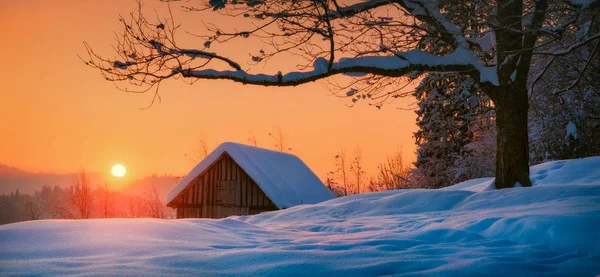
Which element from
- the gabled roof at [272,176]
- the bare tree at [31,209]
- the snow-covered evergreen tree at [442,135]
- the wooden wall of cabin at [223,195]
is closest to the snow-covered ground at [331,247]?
the gabled roof at [272,176]

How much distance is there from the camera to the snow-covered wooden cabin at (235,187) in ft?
58.3

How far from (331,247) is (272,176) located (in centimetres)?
1494

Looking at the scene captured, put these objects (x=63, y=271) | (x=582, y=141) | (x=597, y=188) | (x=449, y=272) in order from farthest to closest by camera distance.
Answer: (x=582, y=141) < (x=597, y=188) < (x=449, y=272) < (x=63, y=271)

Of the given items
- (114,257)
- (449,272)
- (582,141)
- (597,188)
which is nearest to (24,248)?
(114,257)

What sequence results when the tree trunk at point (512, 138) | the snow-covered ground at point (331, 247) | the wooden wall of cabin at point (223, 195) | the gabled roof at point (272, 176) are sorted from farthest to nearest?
the wooden wall of cabin at point (223, 195)
the gabled roof at point (272, 176)
the tree trunk at point (512, 138)
the snow-covered ground at point (331, 247)

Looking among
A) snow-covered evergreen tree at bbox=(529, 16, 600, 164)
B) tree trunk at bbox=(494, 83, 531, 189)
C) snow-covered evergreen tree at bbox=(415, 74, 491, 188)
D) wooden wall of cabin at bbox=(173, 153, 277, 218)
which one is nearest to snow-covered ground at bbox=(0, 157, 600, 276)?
tree trunk at bbox=(494, 83, 531, 189)

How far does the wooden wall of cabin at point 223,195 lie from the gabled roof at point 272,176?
42 centimetres

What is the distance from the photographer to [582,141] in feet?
54.1

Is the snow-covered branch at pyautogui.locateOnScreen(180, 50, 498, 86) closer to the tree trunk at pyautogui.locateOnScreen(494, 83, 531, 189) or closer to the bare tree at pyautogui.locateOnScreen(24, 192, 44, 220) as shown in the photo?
the tree trunk at pyautogui.locateOnScreen(494, 83, 531, 189)

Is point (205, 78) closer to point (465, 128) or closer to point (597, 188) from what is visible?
point (597, 188)

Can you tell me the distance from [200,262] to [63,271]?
793mm

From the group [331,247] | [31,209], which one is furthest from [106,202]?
[331,247]

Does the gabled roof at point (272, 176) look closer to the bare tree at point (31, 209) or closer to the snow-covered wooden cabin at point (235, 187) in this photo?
the snow-covered wooden cabin at point (235, 187)

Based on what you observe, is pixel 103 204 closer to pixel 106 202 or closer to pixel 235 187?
pixel 106 202
